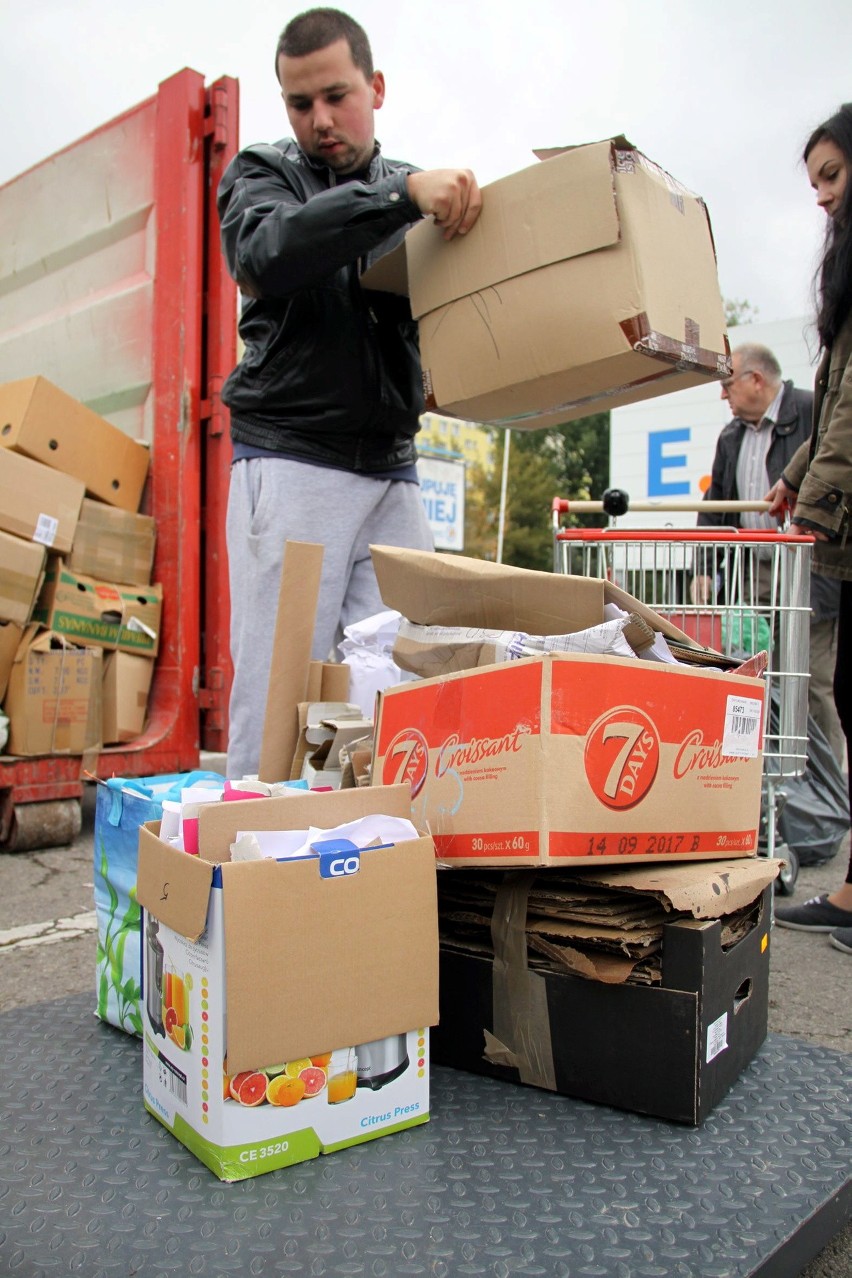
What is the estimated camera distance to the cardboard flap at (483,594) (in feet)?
5.24

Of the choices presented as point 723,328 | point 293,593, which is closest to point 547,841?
point 293,593

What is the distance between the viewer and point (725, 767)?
159cm

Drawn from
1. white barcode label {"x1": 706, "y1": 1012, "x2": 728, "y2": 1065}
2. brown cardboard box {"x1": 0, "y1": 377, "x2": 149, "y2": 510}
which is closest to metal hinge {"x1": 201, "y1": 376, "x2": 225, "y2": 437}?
brown cardboard box {"x1": 0, "y1": 377, "x2": 149, "y2": 510}

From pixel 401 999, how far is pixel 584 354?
1171 mm

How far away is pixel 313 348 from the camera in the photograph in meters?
2.29

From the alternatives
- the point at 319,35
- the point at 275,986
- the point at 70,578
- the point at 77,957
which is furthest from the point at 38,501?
the point at 275,986

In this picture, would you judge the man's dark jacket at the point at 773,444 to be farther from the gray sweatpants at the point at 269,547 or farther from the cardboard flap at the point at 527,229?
the cardboard flap at the point at 527,229

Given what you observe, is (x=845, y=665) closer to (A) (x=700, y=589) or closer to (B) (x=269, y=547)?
(A) (x=700, y=589)

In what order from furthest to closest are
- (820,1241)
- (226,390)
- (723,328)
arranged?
(226,390)
(723,328)
(820,1241)

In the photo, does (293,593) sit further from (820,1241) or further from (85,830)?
(85,830)

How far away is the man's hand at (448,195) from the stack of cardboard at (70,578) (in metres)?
1.91

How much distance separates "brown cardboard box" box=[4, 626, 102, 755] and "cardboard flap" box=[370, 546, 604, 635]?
1.85 m

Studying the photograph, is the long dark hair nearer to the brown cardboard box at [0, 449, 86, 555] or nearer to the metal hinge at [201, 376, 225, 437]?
the metal hinge at [201, 376, 225, 437]

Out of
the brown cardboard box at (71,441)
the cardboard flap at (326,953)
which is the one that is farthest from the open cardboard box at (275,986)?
the brown cardboard box at (71,441)
